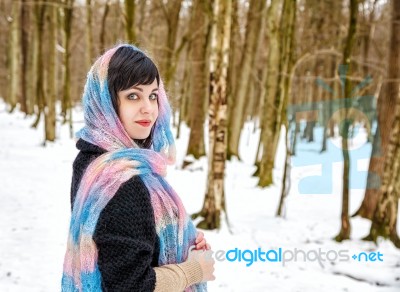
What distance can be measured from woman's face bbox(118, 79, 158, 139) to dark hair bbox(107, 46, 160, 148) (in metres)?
0.02

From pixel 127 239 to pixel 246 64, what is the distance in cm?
1188

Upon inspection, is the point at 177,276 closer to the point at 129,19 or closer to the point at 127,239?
the point at 127,239

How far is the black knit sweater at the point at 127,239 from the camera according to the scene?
1301 mm

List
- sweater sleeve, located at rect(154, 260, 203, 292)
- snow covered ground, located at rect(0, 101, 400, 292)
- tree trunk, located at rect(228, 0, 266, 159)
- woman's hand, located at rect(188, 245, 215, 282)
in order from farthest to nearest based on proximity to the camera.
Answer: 1. tree trunk, located at rect(228, 0, 266, 159)
2. snow covered ground, located at rect(0, 101, 400, 292)
3. woman's hand, located at rect(188, 245, 215, 282)
4. sweater sleeve, located at rect(154, 260, 203, 292)

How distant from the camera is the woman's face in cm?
152

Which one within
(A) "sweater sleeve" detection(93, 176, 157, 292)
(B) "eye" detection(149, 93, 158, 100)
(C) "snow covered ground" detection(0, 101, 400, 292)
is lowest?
(C) "snow covered ground" detection(0, 101, 400, 292)

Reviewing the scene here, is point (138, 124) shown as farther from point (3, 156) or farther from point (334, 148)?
point (334, 148)

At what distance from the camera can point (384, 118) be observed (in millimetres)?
7254

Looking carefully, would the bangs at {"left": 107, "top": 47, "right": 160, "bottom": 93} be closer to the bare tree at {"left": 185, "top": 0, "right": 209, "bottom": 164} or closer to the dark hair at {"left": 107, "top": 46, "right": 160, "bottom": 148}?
the dark hair at {"left": 107, "top": 46, "right": 160, "bottom": 148}

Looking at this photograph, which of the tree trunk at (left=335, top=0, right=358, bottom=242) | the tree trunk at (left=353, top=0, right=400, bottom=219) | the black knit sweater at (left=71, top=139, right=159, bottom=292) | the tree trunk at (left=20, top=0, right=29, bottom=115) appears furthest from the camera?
the tree trunk at (left=20, top=0, right=29, bottom=115)

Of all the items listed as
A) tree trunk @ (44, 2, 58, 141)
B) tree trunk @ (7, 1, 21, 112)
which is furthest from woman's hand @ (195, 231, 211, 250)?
tree trunk @ (7, 1, 21, 112)

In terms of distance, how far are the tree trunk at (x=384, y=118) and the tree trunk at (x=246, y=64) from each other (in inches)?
213

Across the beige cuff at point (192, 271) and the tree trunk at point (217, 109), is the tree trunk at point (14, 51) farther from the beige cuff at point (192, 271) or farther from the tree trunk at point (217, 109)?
the beige cuff at point (192, 271)

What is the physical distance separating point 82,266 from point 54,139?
1325cm
